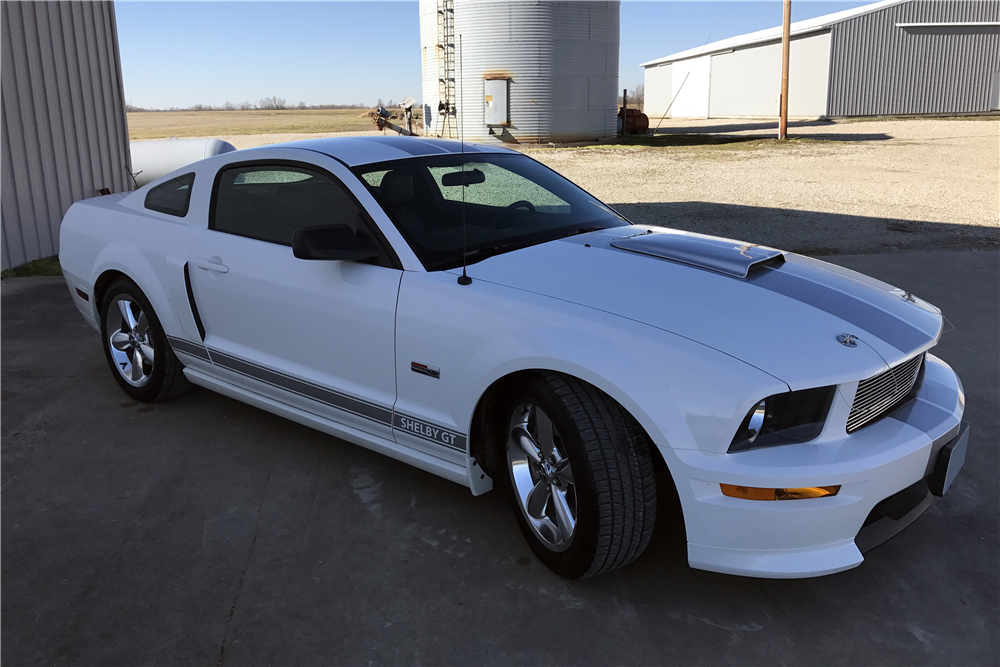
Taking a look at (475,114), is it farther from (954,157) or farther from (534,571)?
(534,571)

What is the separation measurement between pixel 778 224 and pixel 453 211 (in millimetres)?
8174

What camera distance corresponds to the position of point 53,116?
898cm

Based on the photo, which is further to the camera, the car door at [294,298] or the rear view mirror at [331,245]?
the car door at [294,298]

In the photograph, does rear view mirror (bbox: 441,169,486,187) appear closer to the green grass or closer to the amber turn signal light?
the amber turn signal light

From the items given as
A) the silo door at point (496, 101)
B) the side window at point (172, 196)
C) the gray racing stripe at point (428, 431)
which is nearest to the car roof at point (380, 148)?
the side window at point (172, 196)

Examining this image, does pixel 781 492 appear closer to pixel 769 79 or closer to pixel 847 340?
pixel 847 340

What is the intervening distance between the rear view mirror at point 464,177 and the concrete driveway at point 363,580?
1366mm

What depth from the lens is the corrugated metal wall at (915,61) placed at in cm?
3478

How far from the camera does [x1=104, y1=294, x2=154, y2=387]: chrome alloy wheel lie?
443cm

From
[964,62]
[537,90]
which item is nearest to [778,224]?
[537,90]

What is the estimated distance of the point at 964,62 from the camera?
3538 centimetres

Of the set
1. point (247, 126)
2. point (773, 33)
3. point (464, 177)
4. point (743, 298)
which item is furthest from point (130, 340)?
point (247, 126)

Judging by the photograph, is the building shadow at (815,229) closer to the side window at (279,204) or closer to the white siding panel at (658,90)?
the side window at (279,204)

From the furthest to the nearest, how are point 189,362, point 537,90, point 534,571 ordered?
point 537,90, point 189,362, point 534,571
